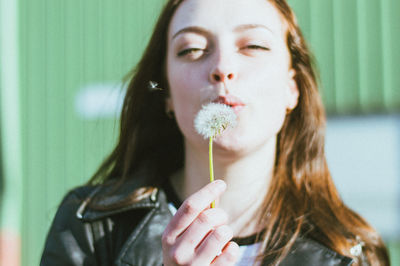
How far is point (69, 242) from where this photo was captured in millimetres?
1797

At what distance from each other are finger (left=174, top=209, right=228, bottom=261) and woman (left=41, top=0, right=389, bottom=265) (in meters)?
0.36

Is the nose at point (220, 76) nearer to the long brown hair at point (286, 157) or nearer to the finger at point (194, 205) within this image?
the long brown hair at point (286, 157)

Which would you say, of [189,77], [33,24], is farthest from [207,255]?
[33,24]

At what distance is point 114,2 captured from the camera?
4.95 m

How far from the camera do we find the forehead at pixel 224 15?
1.71 m

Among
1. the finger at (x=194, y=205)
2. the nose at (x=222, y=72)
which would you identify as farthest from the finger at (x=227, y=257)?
the nose at (x=222, y=72)

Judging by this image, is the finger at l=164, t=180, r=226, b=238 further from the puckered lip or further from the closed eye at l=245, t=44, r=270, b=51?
the closed eye at l=245, t=44, r=270, b=51

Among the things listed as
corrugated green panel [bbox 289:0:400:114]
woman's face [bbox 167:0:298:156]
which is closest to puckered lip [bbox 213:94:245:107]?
woman's face [bbox 167:0:298:156]

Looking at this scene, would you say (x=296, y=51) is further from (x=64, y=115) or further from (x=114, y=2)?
(x=64, y=115)

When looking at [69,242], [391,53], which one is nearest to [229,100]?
[69,242]

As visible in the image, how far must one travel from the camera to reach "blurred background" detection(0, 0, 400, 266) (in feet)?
14.3

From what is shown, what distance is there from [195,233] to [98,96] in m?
4.01

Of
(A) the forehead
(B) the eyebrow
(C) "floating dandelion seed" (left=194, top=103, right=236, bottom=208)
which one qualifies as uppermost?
(A) the forehead

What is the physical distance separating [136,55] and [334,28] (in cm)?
212
